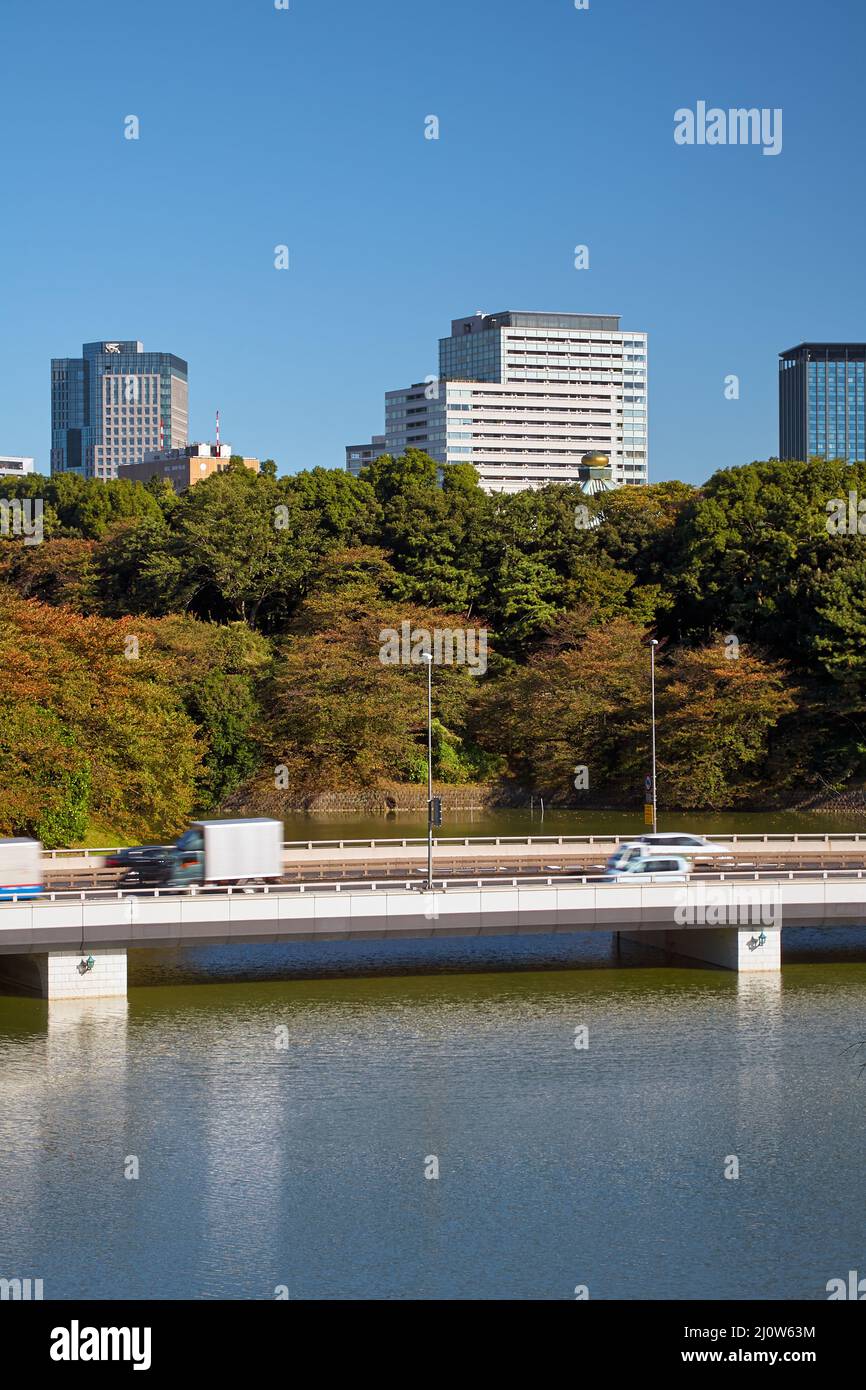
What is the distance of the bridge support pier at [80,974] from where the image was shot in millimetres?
33375

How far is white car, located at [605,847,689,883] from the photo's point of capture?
37.5 meters

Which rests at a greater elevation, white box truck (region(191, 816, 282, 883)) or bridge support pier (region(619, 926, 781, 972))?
white box truck (region(191, 816, 282, 883))

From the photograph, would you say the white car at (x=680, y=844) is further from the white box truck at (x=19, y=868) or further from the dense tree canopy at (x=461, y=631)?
the dense tree canopy at (x=461, y=631)

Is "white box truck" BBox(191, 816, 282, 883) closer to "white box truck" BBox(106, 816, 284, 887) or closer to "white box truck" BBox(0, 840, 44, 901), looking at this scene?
"white box truck" BBox(106, 816, 284, 887)

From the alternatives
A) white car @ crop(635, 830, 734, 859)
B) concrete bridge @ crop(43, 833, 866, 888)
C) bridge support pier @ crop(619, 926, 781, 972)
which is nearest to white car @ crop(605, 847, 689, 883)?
bridge support pier @ crop(619, 926, 781, 972)

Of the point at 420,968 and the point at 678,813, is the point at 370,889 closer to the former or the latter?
the point at 420,968

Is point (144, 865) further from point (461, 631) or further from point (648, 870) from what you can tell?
point (461, 631)

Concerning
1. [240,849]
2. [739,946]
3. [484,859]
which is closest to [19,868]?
[240,849]

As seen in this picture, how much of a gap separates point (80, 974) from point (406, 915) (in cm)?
708

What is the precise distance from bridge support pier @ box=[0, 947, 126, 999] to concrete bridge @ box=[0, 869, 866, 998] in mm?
21

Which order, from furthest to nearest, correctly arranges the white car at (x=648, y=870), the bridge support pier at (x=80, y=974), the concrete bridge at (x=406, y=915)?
the white car at (x=648, y=870), the bridge support pier at (x=80, y=974), the concrete bridge at (x=406, y=915)

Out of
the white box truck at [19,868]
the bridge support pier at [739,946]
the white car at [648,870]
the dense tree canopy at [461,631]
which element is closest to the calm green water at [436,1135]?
the bridge support pier at [739,946]

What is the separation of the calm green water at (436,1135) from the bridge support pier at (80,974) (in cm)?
54

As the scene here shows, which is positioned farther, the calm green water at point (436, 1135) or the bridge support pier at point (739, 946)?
the bridge support pier at point (739, 946)
